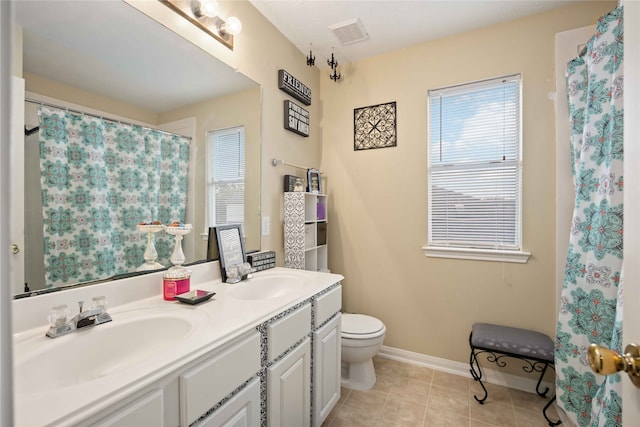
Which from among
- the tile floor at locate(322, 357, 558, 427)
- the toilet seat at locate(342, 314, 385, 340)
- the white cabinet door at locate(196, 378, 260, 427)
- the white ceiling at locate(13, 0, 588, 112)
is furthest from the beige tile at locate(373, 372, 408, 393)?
the white ceiling at locate(13, 0, 588, 112)

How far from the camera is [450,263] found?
224cm

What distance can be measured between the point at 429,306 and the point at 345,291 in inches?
→ 28.8

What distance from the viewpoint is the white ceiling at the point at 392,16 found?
6.17ft

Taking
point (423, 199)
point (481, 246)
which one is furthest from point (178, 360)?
point (481, 246)

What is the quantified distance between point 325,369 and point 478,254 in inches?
55.2

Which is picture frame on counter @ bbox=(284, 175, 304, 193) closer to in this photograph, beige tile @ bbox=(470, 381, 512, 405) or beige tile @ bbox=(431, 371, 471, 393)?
beige tile @ bbox=(431, 371, 471, 393)

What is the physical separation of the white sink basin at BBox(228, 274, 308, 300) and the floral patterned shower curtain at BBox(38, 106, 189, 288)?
0.43 m

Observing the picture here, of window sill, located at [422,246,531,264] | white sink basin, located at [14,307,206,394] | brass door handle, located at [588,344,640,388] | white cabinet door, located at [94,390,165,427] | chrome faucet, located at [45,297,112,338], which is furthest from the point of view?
window sill, located at [422,246,531,264]

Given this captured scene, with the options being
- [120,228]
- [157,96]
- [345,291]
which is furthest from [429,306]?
[157,96]

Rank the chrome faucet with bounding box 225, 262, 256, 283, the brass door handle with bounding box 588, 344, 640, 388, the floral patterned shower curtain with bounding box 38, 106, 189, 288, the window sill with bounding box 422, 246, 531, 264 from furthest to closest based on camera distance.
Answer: the window sill with bounding box 422, 246, 531, 264, the chrome faucet with bounding box 225, 262, 256, 283, the floral patterned shower curtain with bounding box 38, 106, 189, 288, the brass door handle with bounding box 588, 344, 640, 388

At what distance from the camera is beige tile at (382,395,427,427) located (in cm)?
172

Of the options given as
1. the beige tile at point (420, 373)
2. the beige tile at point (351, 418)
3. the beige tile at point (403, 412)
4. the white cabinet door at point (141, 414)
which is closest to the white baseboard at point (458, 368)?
the beige tile at point (420, 373)

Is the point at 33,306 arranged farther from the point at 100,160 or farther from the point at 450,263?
the point at 450,263

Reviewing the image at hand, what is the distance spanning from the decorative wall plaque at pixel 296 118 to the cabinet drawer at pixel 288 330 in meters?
1.41
